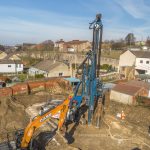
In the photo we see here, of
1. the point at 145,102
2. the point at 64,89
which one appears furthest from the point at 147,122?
the point at 64,89

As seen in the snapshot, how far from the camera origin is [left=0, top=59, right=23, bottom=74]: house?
125 feet

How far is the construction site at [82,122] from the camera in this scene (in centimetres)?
1210

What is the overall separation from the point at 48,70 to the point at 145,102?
16.5 metres

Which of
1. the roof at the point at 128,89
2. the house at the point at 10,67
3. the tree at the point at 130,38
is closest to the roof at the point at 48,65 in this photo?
the house at the point at 10,67

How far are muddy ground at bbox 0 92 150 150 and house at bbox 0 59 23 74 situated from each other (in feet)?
63.4

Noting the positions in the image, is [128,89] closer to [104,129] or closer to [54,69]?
[104,129]

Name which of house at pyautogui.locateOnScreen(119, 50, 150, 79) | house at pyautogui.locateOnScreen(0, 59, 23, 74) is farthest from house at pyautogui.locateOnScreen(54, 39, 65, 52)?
house at pyautogui.locateOnScreen(119, 50, 150, 79)

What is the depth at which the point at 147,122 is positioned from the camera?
16703 millimetres

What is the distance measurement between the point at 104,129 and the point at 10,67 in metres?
27.5

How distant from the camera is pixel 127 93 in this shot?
20391 millimetres

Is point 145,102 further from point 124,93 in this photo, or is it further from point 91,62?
point 91,62

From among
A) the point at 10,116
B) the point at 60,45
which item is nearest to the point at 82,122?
the point at 10,116

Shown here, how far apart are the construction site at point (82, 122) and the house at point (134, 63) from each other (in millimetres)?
15020

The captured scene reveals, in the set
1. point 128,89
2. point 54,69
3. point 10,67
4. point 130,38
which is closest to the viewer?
point 128,89
